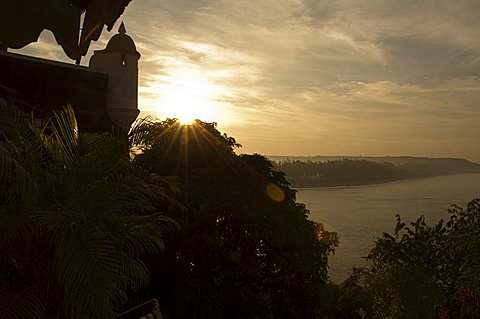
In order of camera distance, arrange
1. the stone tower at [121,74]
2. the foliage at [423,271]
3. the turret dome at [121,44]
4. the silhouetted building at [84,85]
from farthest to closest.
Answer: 1. the foliage at [423,271]
2. the turret dome at [121,44]
3. the stone tower at [121,74]
4. the silhouetted building at [84,85]

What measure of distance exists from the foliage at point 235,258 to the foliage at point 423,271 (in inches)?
396

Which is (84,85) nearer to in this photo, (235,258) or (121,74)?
(121,74)

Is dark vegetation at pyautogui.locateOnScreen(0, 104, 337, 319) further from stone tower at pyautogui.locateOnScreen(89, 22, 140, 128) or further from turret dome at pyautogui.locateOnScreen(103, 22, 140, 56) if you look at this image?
turret dome at pyautogui.locateOnScreen(103, 22, 140, 56)

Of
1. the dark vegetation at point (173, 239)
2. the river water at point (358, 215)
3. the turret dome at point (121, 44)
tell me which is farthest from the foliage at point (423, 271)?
the river water at point (358, 215)

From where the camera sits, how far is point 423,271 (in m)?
20.8

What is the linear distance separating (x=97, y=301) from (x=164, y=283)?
25.5 feet

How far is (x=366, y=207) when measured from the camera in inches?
4473

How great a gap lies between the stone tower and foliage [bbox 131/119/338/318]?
3.31 meters

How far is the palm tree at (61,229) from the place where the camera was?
5.02m

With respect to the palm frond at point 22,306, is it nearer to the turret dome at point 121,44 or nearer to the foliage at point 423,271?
the turret dome at point 121,44

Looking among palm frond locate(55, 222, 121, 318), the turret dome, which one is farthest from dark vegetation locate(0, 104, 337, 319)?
the turret dome

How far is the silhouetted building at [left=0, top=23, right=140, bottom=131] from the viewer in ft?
38.2

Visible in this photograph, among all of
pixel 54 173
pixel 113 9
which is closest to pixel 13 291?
pixel 54 173

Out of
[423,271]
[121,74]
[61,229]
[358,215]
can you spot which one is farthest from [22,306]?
[358,215]
